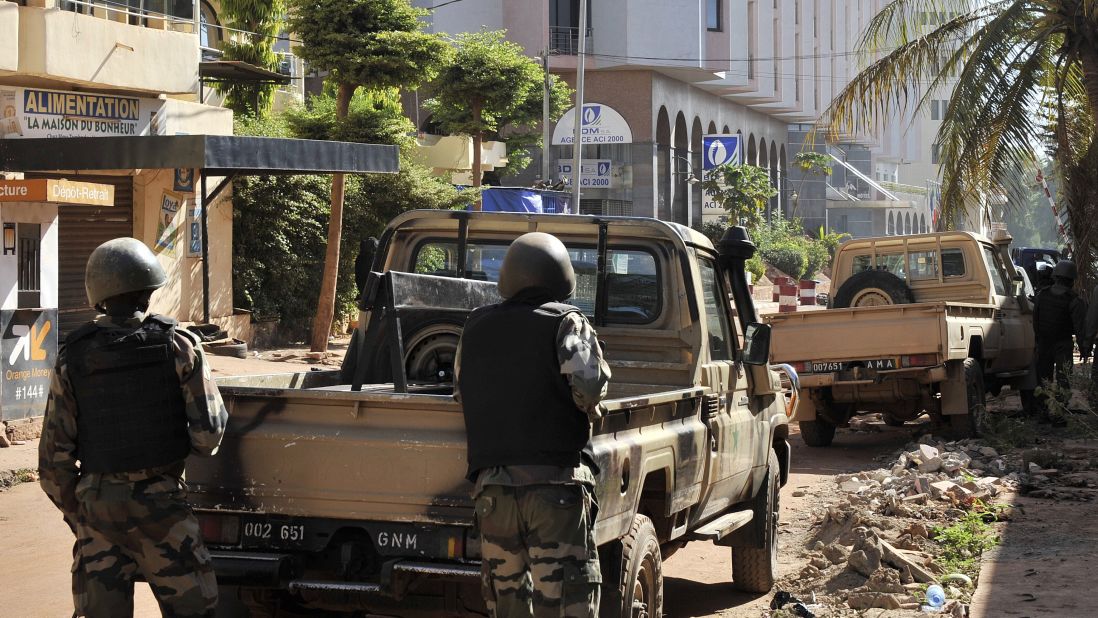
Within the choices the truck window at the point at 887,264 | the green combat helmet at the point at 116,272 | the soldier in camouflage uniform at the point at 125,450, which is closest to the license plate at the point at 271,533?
the soldier in camouflage uniform at the point at 125,450

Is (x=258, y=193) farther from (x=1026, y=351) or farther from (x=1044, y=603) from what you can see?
(x=1044, y=603)

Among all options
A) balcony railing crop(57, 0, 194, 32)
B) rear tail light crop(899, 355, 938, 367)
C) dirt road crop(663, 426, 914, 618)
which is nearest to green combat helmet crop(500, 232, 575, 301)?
dirt road crop(663, 426, 914, 618)

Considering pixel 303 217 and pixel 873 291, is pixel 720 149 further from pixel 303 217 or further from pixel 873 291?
pixel 873 291

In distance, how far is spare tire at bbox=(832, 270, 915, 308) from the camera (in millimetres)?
13492

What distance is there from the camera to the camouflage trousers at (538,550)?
4.30 m

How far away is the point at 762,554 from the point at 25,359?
8.55 meters

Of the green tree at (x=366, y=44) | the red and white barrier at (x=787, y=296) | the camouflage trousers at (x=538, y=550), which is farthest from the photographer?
the red and white barrier at (x=787, y=296)

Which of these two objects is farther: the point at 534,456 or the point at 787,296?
the point at 787,296

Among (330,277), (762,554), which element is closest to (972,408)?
(762,554)

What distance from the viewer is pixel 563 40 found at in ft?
174

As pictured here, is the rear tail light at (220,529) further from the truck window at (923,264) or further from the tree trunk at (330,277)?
the tree trunk at (330,277)

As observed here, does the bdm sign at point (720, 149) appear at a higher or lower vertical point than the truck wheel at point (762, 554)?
higher

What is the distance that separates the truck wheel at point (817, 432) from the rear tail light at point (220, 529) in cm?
903

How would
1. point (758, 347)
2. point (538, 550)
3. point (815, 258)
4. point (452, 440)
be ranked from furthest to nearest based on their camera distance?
point (815, 258), point (758, 347), point (452, 440), point (538, 550)
